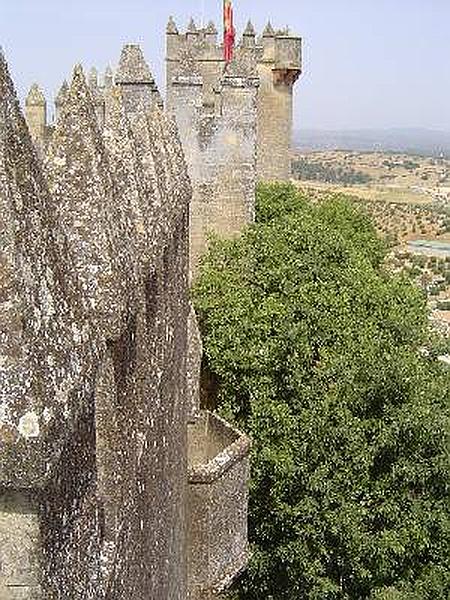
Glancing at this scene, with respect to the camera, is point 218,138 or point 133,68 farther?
point 218,138

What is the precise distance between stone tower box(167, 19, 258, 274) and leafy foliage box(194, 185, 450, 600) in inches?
68.5

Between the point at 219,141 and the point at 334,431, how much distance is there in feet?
22.0

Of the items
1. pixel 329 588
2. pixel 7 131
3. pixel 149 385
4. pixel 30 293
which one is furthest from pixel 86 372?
pixel 329 588

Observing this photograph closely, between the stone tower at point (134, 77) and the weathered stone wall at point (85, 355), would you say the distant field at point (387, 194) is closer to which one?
the stone tower at point (134, 77)

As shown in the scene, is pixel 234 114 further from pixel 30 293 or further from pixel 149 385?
pixel 30 293

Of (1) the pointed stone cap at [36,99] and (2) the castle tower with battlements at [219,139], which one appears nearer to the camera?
(2) the castle tower with battlements at [219,139]

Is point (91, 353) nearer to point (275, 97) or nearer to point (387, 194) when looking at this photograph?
point (275, 97)

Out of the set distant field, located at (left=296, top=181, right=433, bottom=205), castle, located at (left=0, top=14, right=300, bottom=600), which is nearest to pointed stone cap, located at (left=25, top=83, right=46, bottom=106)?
castle, located at (left=0, top=14, right=300, bottom=600)

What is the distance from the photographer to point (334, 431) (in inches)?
631

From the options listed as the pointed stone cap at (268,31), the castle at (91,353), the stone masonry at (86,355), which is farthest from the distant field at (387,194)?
the stone masonry at (86,355)

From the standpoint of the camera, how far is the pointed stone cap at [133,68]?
15.0 m

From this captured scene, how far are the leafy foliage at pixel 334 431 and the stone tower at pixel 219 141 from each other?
5.71 ft

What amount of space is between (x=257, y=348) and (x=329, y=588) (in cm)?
415

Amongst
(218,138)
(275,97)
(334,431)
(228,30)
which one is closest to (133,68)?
(218,138)
